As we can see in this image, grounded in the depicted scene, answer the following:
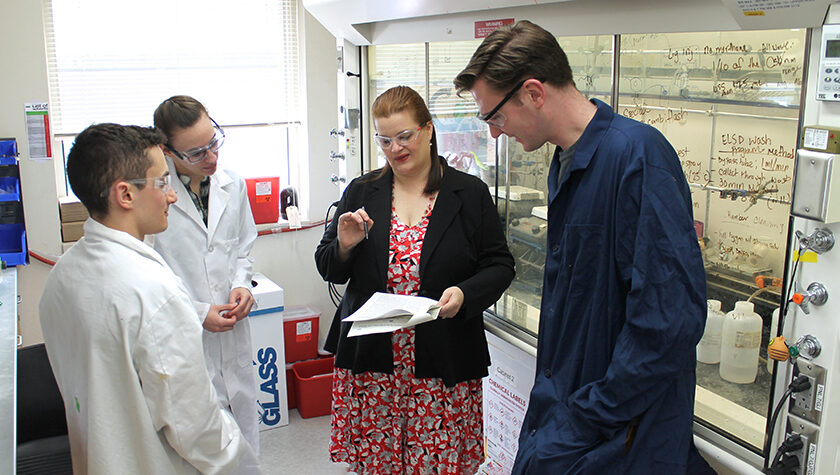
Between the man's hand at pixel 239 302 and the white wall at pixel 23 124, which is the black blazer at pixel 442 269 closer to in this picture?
the man's hand at pixel 239 302

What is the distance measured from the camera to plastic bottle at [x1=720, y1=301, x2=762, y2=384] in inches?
69.7

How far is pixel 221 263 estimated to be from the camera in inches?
90.7

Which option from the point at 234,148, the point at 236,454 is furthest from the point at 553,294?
the point at 234,148

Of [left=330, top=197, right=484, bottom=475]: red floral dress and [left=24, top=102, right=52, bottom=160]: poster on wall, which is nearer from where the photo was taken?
[left=330, top=197, right=484, bottom=475]: red floral dress

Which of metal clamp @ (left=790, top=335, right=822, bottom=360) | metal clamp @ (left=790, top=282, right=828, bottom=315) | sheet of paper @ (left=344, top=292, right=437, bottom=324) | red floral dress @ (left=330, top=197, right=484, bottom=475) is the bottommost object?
red floral dress @ (left=330, top=197, right=484, bottom=475)

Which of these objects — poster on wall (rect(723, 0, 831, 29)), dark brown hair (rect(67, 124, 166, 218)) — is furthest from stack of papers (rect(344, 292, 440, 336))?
poster on wall (rect(723, 0, 831, 29))

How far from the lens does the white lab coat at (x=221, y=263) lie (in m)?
2.22

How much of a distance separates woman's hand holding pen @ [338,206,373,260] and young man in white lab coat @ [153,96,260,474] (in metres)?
0.43

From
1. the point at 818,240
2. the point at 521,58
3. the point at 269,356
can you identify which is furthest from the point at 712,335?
the point at 269,356

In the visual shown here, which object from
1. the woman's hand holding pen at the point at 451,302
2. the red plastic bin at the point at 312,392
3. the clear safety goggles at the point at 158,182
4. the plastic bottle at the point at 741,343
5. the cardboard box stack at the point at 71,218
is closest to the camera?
the clear safety goggles at the point at 158,182

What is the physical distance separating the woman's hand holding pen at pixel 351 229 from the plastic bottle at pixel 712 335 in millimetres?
991

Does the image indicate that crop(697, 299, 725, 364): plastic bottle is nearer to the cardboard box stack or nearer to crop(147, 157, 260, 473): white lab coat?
crop(147, 157, 260, 473): white lab coat

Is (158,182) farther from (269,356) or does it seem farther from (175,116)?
(269,356)

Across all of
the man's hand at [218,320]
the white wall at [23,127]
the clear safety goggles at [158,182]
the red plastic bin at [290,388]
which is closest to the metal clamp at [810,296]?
the clear safety goggles at [158,182]
